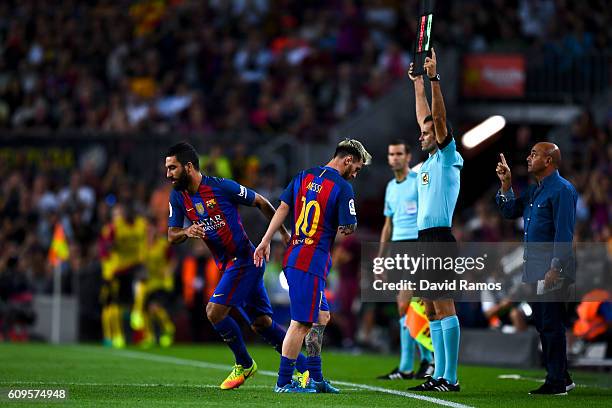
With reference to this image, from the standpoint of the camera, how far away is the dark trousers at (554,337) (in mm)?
11516

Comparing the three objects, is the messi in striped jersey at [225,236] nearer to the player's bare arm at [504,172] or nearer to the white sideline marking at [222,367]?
the white sideline marking at [222,367]

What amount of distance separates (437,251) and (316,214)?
1.32 m

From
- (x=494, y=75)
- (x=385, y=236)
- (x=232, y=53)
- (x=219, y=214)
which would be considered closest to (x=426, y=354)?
(x=385, y=236)

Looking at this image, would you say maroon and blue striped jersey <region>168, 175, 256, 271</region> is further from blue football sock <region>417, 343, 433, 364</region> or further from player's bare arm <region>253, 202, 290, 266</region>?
blue football sock <region>417, 343, 433, 364</region>

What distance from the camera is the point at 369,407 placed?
400 inches

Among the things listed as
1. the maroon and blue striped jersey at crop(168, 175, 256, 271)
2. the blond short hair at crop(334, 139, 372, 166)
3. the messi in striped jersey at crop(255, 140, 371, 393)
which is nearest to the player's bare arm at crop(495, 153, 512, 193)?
the blond short hair at crop(334, 139, 372, 166)

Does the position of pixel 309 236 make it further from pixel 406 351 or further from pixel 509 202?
pixel 406 351

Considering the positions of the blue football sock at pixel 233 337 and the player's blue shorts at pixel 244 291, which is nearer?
the player's blue shorts at pixel 244 291

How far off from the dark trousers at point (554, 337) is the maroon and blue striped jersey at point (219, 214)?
2642mm

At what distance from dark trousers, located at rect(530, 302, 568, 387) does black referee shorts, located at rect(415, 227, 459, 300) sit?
2.78 feet

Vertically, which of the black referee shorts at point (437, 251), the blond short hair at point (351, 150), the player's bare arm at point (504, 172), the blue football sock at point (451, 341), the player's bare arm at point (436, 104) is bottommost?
the blue football sock at point (451, 341)

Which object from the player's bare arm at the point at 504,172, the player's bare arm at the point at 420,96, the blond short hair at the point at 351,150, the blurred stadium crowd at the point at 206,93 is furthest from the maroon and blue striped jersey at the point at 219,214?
the blurred stadium crowd at the point at 206,93

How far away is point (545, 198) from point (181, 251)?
12986mm

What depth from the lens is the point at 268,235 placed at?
35.6 ft
